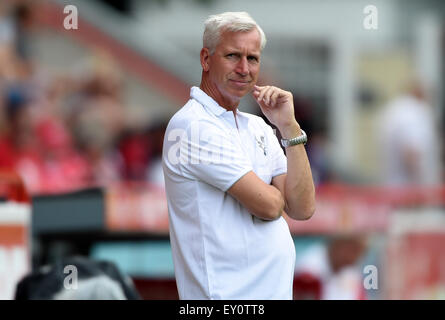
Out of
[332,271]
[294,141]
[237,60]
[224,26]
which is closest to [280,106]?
[294,141]

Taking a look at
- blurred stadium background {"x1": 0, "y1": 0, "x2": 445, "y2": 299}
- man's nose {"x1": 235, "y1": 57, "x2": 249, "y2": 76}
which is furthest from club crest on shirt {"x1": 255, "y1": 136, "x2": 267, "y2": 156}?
blurred stadium background {"x1": 0, "y1": 0, "x2": 445, "y2": 299}

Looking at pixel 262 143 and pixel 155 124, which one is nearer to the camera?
pixel 262 143

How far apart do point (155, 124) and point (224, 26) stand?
748 cm

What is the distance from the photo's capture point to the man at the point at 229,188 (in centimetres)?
447

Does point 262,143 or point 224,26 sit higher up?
point 224,26

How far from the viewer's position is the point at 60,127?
11148mm

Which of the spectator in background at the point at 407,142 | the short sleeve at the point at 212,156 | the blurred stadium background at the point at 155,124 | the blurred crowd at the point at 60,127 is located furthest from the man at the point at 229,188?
the spectator in background at the point at 407,142

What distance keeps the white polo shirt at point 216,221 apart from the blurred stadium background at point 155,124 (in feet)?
7.34

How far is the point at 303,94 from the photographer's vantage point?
20234 mm

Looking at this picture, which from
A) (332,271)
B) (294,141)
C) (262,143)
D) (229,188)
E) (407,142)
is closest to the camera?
(229,188)

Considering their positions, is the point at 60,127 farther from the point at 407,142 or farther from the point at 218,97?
the point at 218,97
